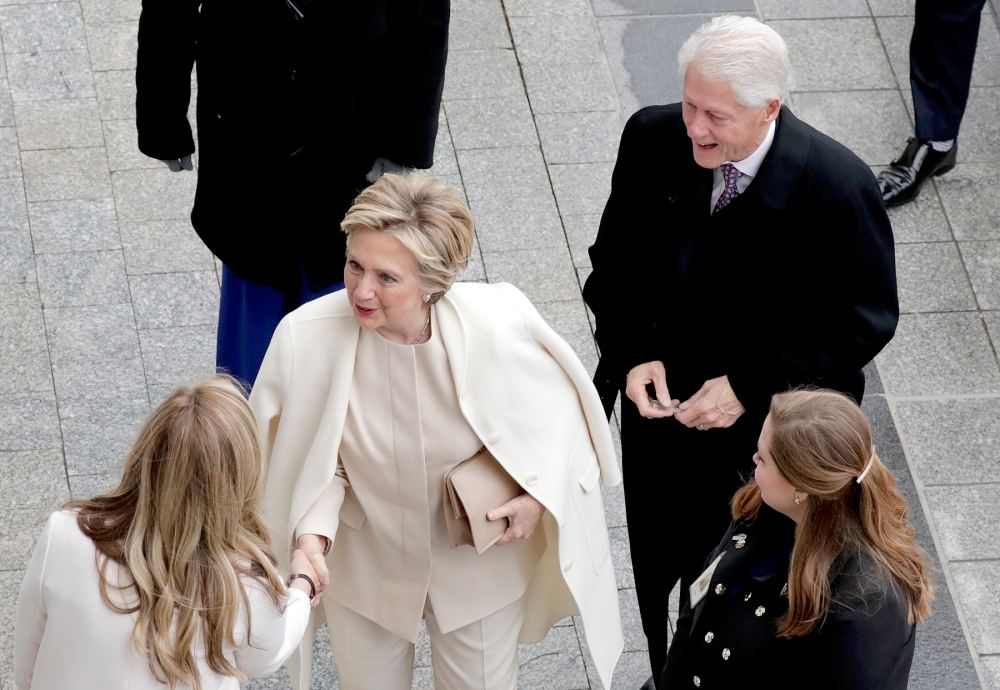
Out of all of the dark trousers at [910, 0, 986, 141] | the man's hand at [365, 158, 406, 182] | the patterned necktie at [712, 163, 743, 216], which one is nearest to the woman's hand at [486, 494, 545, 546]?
the patterned necktie at [712, 163, 743, 216]

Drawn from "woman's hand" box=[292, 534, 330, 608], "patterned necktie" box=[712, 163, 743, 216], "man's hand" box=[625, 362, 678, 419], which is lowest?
"man's hand" box=[625, 362, 678, 419]

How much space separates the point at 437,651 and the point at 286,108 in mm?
1777

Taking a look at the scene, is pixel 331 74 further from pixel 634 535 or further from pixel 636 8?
pixel 636 8

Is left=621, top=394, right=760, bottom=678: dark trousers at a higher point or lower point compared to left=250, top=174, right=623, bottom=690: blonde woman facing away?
lower

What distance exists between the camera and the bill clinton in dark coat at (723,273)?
395cm

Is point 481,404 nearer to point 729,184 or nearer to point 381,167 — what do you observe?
point 729,184

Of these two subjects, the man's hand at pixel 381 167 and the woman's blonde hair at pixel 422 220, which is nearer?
the woman's blonde hair at pixel 422 220

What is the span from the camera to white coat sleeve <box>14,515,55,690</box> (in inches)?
122

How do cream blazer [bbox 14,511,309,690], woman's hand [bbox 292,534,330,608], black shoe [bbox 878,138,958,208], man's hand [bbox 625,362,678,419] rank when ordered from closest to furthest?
cream blazer [bbox 14,511,309,690]
woman's hand [bbox 292,534,330,608]
man's hand [bbox 625,362,678,419]
black shoe [bbox 878,138,958,208]

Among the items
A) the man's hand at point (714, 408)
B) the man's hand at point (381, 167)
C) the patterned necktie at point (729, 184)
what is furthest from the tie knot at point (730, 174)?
the man's hand at point (381, 167)

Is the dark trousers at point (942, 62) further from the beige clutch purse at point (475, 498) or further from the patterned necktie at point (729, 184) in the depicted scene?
the beige clutch purse at point (475, 498)

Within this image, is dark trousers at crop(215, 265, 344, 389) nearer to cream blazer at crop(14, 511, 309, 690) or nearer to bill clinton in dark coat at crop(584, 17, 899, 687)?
bill clinton in dark coat at crop(584, 17, 899, 687)

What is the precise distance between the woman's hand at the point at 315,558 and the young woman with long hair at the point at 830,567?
1.08 metres

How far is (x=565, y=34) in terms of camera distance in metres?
7.26
